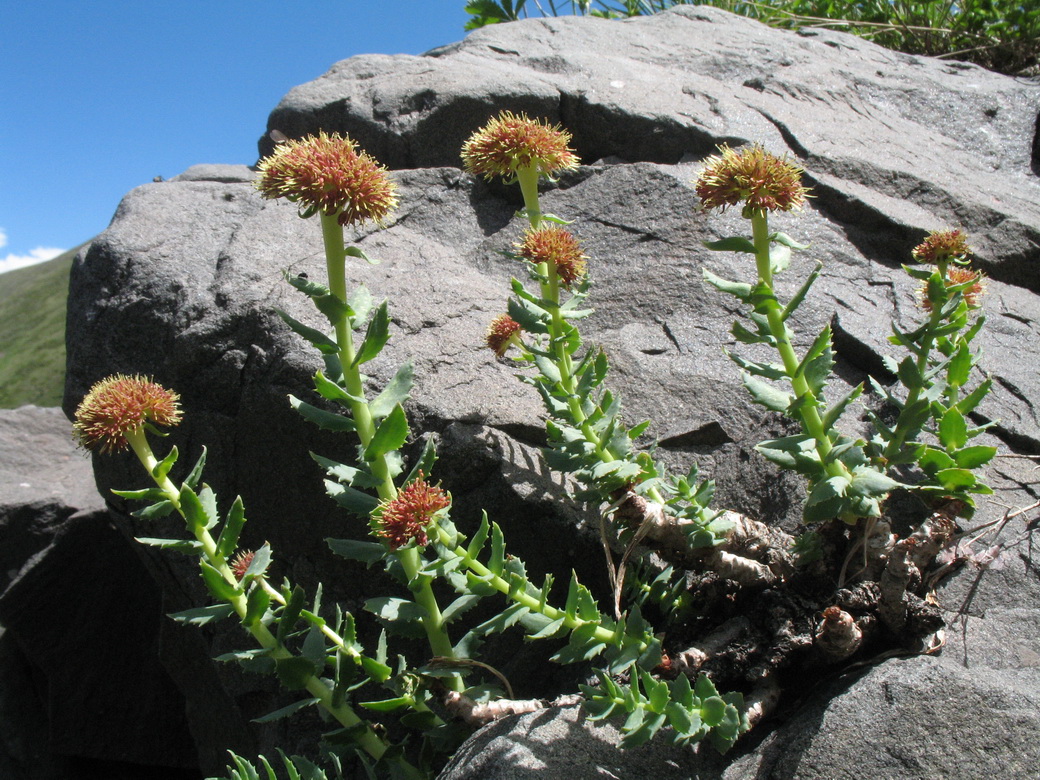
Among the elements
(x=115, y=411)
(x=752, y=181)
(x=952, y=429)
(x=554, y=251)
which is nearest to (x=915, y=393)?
(x=952, y=429)

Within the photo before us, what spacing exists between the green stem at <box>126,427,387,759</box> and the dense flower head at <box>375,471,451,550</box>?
538mm

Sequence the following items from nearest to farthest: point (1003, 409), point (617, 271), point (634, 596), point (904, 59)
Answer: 1. point (634, 596)
2. point (1003, 409)
3. point (617, 271)
4. point (904, 59)

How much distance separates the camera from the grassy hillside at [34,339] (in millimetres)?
11383

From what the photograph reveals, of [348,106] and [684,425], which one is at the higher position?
[348,106]

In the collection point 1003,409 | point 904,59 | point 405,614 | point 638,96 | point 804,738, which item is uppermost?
point 904,59

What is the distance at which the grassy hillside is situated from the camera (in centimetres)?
1138

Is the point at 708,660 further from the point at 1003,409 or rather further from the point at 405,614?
the point at 1003,409

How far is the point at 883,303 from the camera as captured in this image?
3.75 meters

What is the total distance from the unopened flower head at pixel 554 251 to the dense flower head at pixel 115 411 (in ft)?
4.19

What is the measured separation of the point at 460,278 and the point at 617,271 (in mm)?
771

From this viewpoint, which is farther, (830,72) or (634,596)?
(830,72)

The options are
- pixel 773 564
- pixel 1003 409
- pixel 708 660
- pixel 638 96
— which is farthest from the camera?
pixel 638 96

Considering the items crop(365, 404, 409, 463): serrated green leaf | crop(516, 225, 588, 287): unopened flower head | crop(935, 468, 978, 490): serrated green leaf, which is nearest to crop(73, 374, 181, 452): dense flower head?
crop(365, 404, 409, 463): serrated green leaf

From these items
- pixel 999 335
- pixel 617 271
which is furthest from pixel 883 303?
pixel 617 271
